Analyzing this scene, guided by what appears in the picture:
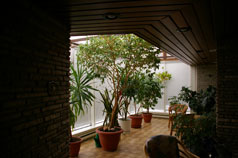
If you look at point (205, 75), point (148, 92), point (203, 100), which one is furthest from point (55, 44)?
point (205, 75)

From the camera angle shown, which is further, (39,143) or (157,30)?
(157,30)

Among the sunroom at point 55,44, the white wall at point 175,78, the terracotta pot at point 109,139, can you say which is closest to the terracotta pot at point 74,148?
the terracotta pot at point 109,139

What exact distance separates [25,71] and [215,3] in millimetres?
2115

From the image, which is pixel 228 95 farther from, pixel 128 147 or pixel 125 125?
pixel 125 125

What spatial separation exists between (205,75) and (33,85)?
7.70 metres

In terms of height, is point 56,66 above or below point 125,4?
below

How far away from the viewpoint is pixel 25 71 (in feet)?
5.98

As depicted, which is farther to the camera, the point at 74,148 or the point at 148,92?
the point at 148,92

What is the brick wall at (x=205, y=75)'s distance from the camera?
794cm

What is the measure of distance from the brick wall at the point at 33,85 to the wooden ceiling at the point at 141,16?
0.92 feet

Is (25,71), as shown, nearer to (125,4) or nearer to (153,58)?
(125,4)

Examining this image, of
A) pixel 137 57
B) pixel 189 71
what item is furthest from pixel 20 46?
pixel 189 71

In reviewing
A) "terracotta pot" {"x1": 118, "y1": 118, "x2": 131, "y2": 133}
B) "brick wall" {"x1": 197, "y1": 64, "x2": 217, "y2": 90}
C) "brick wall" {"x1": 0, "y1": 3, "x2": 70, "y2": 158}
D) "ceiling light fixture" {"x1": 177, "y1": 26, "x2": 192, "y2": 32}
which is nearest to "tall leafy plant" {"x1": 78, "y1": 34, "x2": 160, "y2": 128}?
"ceiling light fixture" {"x1": 177, "y1": 26, "x2": 192, "y2": 32}

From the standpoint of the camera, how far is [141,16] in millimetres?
2354
